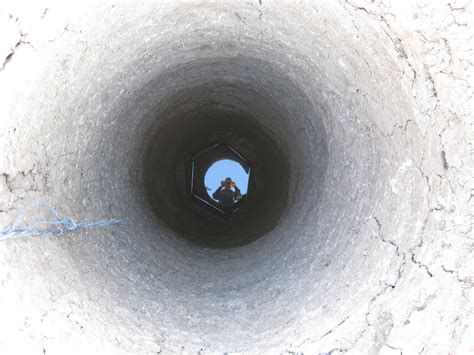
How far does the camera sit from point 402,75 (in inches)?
76.0

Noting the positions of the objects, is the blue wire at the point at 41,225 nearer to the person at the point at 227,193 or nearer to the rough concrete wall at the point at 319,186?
the rough concrete wall at the point at 319,186

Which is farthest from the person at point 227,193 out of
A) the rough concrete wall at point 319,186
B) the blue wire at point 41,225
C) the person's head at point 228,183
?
the blue wire at point 41,225

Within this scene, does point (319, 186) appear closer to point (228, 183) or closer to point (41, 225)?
point (41, 225)

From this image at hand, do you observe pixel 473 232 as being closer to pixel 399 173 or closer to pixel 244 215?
pixel 399 173

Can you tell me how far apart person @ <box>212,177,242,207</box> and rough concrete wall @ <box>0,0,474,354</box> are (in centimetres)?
326

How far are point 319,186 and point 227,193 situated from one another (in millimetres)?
3522

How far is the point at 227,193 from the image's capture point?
20.7 feet

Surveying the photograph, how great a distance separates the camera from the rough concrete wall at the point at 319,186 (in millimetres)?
1832

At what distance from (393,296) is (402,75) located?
957mm

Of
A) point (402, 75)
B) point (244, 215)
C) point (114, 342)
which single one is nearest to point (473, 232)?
point (402, 75)

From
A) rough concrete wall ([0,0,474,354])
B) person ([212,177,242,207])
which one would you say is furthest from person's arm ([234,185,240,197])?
rough concrete wall ([0,0,474,354])

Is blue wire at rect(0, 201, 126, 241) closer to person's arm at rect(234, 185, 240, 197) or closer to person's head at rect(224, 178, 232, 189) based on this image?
person's arm at rect(234, 185, 240, 197)

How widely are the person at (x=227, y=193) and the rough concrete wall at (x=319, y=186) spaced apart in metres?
3.26

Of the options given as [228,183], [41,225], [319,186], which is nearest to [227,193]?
[228,183]
